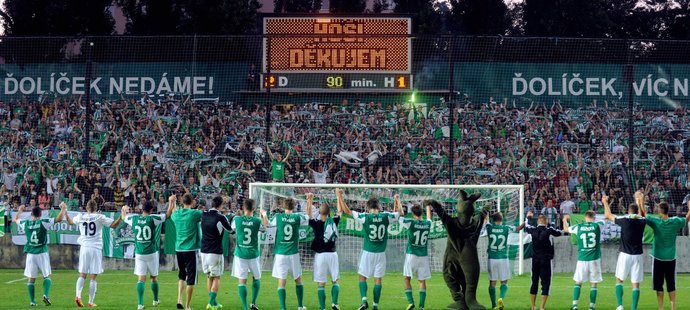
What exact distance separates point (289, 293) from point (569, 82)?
51.9 ft

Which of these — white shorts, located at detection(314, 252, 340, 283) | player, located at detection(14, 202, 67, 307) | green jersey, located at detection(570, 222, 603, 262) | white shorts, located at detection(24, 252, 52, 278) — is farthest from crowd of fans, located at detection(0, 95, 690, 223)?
white shorts, located at detection(314, 252, 340, 283)

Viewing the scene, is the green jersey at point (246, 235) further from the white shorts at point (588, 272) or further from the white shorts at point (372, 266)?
the white shorts at point (588, 272)

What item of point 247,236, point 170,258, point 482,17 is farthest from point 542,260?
point 482,17

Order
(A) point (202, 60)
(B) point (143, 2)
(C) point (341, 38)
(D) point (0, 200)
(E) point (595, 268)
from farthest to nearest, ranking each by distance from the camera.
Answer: (B) point (143, 2)
(A) point (202, 60)
(D) point (0, 200)
(C) point (341, 38)
(E) point (595, 268)

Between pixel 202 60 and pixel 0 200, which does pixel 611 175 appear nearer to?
pixel 202 60

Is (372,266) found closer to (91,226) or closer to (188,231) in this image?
(188,231)

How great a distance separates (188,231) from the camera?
18.2 metres

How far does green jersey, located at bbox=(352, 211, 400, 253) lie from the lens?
18156 mm

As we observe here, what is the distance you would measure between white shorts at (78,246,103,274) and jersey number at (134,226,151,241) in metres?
1.03

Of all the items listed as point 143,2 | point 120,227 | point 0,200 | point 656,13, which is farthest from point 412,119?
point 656,13

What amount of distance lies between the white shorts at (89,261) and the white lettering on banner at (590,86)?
18.1 m

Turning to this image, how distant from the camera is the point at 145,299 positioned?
19.9m

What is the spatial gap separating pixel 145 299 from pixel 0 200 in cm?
1032

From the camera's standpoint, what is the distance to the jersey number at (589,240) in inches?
714
